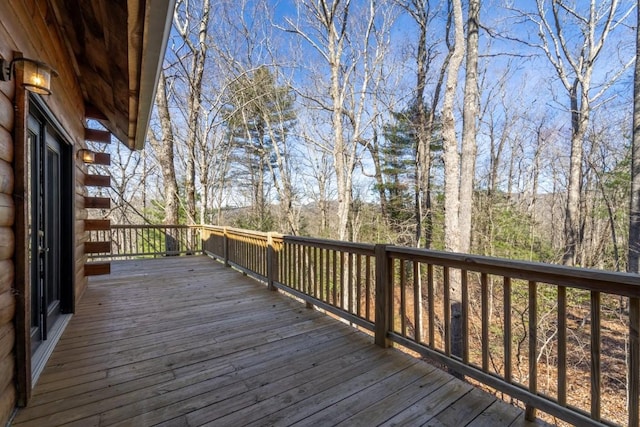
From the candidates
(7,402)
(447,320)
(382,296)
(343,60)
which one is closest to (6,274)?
(7,402)

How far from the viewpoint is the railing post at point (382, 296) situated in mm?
2580

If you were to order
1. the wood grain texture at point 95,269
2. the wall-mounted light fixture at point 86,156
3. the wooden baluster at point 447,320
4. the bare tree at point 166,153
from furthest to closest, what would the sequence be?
the bare tree at point 166,153 → the wood grain texture at point 95,269 → the wall-mounted light fixture at point 86,156 → the wooden baluster at point 447,320

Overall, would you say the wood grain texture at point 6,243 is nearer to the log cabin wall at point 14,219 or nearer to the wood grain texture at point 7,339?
the log cabin wall at point 14,219

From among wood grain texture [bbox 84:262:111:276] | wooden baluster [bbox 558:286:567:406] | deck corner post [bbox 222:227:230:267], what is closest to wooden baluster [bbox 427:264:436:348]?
wooden baluster [bbox 558:286:567:406]

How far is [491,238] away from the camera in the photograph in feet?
27.9

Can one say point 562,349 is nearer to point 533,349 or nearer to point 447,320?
point 533,349

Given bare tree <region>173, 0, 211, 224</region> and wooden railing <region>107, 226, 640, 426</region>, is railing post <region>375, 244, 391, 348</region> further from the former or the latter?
bare tree <region>173, 0, 211, 224</region>

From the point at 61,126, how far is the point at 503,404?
4.32 metres

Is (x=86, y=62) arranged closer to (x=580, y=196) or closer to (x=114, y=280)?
(x=114, y=280)

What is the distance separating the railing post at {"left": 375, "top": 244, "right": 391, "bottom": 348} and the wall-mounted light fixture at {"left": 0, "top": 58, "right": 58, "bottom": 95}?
8.51 feet

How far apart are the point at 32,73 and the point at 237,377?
2.34m

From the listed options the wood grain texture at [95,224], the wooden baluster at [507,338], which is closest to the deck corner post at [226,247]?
the wood grain texture at [95,224]

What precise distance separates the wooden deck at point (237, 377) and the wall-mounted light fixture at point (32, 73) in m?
1.94

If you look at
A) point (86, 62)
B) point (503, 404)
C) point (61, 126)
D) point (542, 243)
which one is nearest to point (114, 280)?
point (61, 126)
